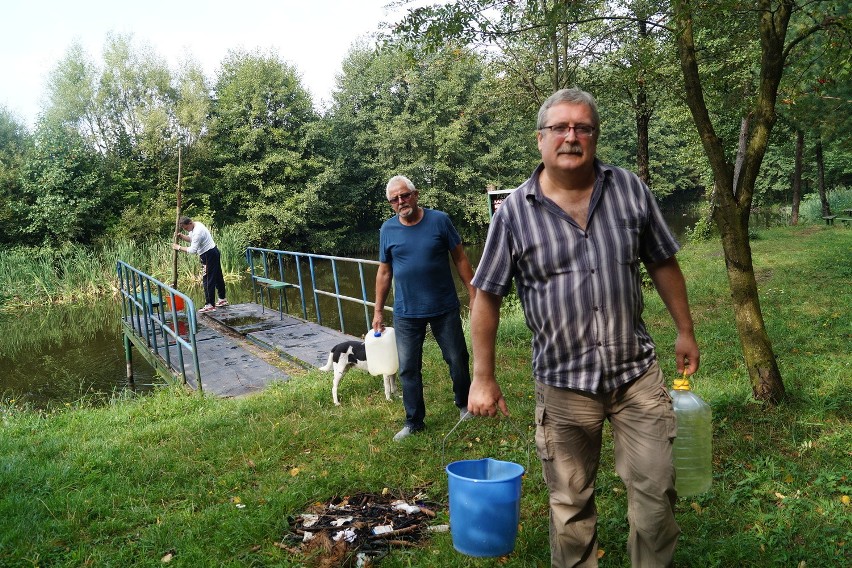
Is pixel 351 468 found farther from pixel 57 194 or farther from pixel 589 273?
pixel 57 194

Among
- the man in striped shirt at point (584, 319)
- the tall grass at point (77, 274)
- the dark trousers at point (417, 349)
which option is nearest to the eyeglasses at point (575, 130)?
the man in striped shirt at point (584, 319)

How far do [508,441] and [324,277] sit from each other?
21.1m

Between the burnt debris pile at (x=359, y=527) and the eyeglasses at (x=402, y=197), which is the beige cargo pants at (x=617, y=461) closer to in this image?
the burnt debris pile at (x=359, y=527)

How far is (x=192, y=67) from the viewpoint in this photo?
35.5 meters

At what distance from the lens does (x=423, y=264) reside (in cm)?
501

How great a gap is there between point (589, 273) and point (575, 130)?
1.78ft

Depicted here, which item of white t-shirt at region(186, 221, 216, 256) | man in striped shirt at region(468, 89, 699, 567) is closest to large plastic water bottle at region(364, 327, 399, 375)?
man in striped shirt at region(468, 89, 699, 567)

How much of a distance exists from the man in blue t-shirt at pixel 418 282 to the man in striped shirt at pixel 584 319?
2332 millimetres

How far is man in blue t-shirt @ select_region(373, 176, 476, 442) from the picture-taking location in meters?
5.01

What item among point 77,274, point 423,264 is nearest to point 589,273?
point 423,264

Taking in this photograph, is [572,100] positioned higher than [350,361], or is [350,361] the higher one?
[572,100]

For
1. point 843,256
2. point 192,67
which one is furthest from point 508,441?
point 192,67

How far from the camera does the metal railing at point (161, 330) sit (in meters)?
7.72

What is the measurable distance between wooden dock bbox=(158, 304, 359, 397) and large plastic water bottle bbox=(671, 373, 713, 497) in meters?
4.98
